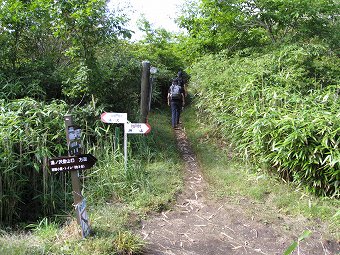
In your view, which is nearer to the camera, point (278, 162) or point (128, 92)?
point (278, 162)

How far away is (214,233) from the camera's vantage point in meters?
4.41

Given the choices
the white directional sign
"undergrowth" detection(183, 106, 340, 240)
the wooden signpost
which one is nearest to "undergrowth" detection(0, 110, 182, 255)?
the white directional sign

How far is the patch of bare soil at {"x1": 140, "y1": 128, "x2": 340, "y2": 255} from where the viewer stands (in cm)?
401

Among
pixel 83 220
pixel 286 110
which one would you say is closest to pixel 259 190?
pixel 286 110

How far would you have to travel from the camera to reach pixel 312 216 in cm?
465

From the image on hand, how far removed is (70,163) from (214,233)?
7.08 ft

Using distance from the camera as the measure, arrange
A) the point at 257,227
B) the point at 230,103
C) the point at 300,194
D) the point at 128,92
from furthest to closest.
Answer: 1. the point at 128,92
2. the point at 230,103
3. the point at 300,194
4. the point at 257,227

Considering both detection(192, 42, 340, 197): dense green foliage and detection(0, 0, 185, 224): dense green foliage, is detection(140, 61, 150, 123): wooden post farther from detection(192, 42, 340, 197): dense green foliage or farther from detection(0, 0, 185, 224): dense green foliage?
detection(192, 42, 340, 197): dense green foliage

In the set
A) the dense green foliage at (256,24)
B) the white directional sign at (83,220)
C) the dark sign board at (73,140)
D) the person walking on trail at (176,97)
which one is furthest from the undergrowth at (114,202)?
the dense green foliage at (256,24)

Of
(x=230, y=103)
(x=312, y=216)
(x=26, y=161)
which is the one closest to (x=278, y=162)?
(x=312, y=216)

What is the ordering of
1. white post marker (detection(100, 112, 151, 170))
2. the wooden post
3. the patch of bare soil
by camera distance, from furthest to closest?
the wooden post
white post marker (detection(100, 112, 151, 170))
the patch of bare soil

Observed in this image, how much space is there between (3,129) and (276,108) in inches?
191

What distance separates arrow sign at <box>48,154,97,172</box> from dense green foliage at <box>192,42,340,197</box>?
308cm

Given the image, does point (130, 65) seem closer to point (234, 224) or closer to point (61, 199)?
point (61, 199)
